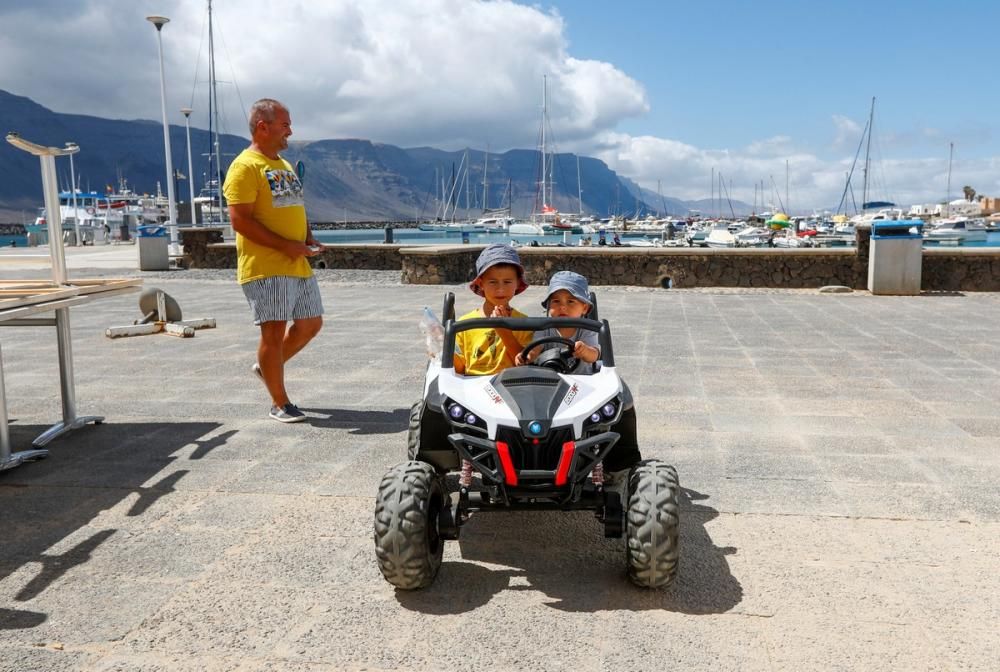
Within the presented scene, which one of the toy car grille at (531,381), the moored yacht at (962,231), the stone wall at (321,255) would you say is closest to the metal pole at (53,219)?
the toy car grille at (531,381)

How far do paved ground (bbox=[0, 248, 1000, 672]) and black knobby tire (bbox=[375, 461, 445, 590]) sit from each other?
104 millimetres

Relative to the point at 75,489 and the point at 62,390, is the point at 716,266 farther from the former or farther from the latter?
the point at 75,489

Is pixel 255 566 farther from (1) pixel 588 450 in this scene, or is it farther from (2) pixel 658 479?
(2) pixel 658 479

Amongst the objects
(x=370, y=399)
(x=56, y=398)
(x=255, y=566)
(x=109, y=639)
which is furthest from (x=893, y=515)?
(x=56, y=398)

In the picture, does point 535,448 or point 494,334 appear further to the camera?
point 494,334

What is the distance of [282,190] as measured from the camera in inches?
197

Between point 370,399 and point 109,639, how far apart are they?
350cm

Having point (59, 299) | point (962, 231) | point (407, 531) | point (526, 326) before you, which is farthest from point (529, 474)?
point (962, 231)

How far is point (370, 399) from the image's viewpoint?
19.7 feet

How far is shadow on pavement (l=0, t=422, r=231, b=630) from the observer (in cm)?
310

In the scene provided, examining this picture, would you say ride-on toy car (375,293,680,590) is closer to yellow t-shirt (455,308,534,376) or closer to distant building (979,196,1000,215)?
yellow t-shirt (455,308,534,376)

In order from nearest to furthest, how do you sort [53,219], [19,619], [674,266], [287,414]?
[19,619] < [53,219] < [287,414] < [674,266]

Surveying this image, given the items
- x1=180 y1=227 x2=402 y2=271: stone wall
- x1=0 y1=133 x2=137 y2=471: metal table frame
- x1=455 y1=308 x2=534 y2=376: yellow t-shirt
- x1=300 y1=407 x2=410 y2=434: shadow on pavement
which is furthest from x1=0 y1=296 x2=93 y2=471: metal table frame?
x1=180 y1=227 x2=402 y2=271: stone wall

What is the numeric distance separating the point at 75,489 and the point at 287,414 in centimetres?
150
